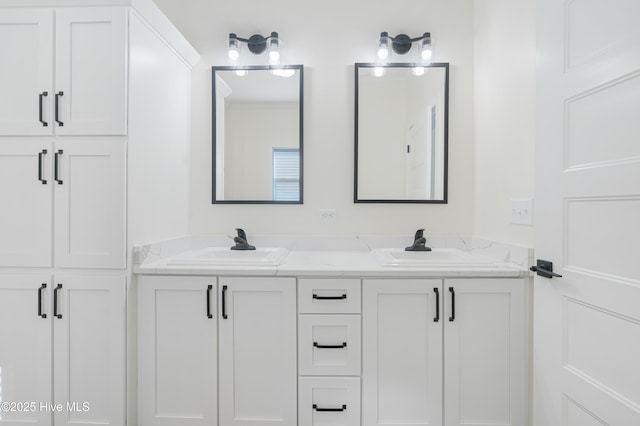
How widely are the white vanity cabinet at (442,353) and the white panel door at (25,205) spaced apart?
1619mm

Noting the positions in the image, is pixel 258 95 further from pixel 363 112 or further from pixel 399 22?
pixel 399 22

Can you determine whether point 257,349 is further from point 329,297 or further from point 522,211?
point 522,211

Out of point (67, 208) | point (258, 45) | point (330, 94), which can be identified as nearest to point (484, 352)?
point (330, 94)

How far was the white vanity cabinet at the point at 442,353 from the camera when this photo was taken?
1.54 meters

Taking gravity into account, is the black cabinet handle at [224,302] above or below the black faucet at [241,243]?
below

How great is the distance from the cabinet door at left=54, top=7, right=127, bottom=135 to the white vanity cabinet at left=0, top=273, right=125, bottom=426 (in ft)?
2.45

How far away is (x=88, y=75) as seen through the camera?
1541mm

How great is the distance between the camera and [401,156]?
214 cm

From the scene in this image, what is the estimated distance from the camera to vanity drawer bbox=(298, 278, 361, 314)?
5.12 feet

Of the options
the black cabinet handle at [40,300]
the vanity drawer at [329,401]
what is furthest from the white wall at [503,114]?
the black cabinet handle at [40,300]

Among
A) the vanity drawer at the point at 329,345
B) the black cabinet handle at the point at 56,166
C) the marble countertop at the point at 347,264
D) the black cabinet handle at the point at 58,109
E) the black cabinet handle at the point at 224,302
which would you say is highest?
the black cabinet handle at the point at 58,109

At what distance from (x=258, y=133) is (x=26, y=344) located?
→ 1.70 m

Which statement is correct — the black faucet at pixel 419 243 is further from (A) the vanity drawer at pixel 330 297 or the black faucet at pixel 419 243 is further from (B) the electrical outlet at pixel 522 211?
(A) the vanity drawer at pixel 330 297

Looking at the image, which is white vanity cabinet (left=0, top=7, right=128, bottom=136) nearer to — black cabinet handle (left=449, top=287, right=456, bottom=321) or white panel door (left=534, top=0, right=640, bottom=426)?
black cabinet handle (left=449, top=287, right=456, bottom=321)
